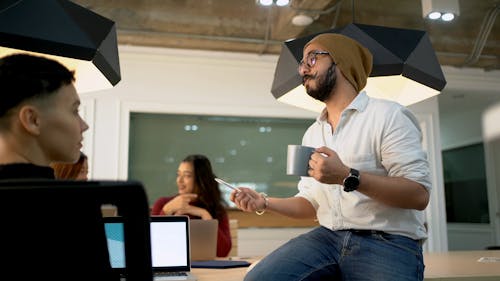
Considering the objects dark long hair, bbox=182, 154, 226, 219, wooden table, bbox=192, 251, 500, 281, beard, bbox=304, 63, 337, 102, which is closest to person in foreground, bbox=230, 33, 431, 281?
beard, bbox=304, 63, 337, 102

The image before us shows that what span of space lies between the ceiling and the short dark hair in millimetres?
3760

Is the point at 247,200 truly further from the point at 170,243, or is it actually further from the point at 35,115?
the point at 35,115

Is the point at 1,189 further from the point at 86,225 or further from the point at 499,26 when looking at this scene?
the point at 499,26

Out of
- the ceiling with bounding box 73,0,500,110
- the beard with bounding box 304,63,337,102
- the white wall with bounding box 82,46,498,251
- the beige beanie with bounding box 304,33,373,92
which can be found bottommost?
the beard with bounding box 304,63,337,102

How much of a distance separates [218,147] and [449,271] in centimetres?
391

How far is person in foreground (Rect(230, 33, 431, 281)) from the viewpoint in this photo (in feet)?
5.48

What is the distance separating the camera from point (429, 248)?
608cm

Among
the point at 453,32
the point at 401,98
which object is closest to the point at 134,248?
the point at 401,98

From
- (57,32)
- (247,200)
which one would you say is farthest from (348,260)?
(57,32)

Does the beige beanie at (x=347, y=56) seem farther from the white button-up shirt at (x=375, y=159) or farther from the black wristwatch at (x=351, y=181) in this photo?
the black wristwatch at (x=351, y=181)

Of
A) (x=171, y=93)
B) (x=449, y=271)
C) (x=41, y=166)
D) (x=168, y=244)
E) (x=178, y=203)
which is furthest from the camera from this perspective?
(x=171, y=93)

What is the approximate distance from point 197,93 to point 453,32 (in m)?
2.94

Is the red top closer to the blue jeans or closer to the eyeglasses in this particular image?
the blue jeans

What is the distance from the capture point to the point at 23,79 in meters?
0.98
